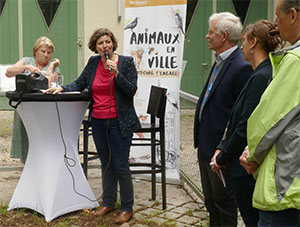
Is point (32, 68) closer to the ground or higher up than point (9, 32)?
closer to the ground

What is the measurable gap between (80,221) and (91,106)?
102 cm

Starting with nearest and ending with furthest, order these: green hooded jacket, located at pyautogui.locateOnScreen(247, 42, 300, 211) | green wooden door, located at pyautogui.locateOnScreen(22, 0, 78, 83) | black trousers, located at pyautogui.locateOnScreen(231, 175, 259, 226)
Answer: green hooded jacket, located at pyautogui.locateOnScreen(247, 42, 300, 211), black trousers, located at pyautogui.locateOnScreen(231, 175, 259, 226), green wooden door, located at pyautogui.locateOnScreen(22, 0, 78, 83)

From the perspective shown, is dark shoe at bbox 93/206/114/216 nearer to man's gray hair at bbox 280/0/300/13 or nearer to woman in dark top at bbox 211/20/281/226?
woman in dark top at bbox 211/20/281/226

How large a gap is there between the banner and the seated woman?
92 centimetres

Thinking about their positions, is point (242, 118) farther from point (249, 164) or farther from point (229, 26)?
point (229, 26)

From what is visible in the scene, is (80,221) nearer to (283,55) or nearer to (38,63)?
(38,63)

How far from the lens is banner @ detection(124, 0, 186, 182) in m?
4.57

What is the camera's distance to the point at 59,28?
30.3 ft

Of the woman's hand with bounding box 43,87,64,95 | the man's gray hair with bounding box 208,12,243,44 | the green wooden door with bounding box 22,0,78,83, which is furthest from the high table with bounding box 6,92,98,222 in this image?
the green wooden door with bounding box 22,0,78,83

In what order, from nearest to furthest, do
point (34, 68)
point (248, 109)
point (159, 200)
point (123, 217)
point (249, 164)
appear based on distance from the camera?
point (249, 164) → point (248, 109) → point (123, 217) → point (34, 68) → point (159, 200)

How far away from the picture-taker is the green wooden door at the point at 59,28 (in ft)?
30.2

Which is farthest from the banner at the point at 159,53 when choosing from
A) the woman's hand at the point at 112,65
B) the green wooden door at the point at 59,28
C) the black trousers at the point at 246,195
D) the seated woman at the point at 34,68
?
the green wooden door at the point at 59,28

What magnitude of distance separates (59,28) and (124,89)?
620 cm

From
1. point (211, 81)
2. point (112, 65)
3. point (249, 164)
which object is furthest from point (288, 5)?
A: point (112, 65)
